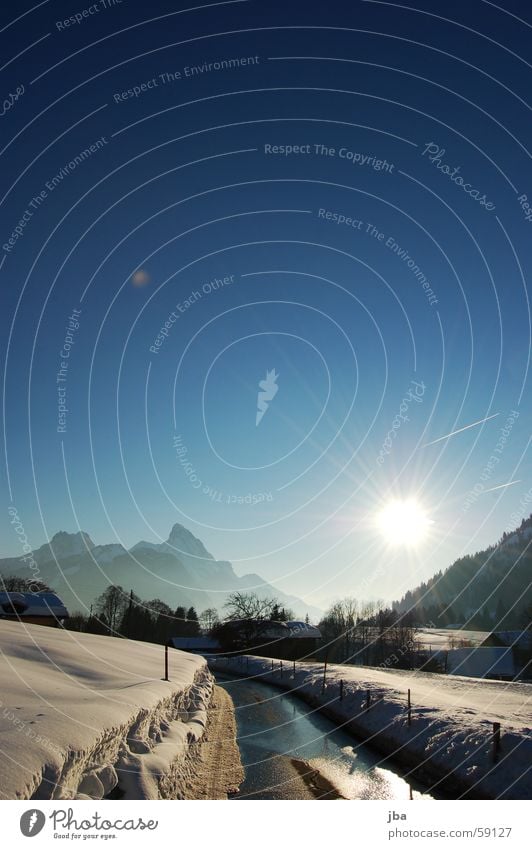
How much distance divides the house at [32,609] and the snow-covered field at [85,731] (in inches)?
2243

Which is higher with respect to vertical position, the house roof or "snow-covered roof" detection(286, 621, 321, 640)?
"snow-covered roof" detection(286, 621, 321, 640)

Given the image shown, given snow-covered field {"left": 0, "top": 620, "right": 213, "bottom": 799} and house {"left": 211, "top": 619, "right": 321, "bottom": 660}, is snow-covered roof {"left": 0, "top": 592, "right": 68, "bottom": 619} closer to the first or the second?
house {"left": 211, "top": 619, "right": 321, "bottom": 660}

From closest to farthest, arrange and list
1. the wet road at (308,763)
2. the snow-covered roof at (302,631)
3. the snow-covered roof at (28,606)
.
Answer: the wet road at (308,763) < the snow-covered roof at (28,606) < the snow-covered roof at (302,631)

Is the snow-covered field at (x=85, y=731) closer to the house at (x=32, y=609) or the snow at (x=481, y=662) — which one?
the house at (x=32, y=609)

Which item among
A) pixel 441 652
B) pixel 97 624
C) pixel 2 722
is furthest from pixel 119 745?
pixel 97 624

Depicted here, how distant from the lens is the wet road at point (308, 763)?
16.7m

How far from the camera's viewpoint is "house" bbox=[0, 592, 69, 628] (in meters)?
73.5

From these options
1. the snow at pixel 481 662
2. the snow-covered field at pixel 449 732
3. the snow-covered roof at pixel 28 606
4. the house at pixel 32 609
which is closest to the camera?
the snow-covered field at pixel 449 732

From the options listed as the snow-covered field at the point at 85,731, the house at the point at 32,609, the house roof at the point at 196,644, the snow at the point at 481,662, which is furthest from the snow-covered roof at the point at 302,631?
the snow-covered field at the point at 85,731

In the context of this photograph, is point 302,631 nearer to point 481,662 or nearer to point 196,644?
point 196,644

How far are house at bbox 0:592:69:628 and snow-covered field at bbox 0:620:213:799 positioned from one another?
57.0 meters

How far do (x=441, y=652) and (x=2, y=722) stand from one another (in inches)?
4458

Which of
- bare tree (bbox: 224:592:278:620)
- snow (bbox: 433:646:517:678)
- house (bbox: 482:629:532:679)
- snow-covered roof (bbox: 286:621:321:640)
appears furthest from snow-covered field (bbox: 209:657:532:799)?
bare tree (bbox: 224:592:278:620)

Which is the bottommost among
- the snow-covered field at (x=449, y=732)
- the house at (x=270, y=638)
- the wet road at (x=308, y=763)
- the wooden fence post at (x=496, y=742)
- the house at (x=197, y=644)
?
the house at (x=197, y=644)
